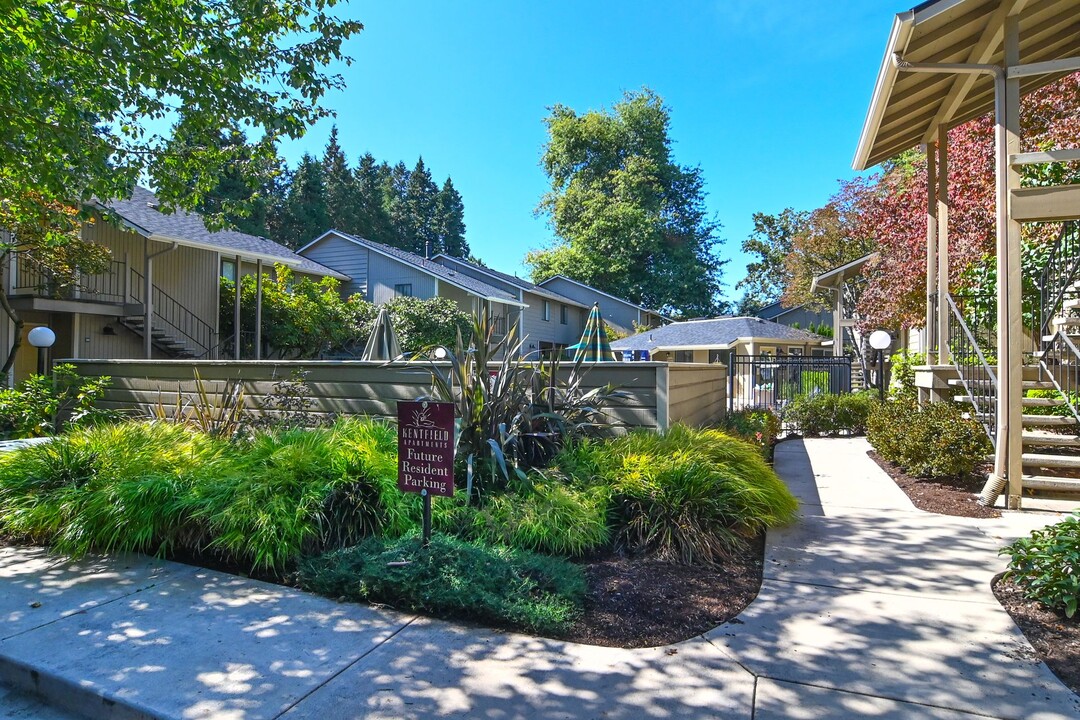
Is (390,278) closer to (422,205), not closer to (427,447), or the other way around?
(427,447)

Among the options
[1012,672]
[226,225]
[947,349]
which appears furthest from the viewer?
[226,225]

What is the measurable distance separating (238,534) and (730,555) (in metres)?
3.54

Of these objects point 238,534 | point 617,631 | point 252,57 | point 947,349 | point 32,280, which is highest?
point 252,57

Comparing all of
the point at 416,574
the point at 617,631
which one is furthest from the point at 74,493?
the point at 617,631

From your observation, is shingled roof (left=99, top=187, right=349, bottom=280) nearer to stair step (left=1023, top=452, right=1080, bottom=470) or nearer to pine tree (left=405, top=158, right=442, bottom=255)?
stair step (left=1023, top=452, right=1080, bottom=470)

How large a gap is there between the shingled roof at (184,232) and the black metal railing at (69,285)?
46.0 inches

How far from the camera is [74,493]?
4.89 metres

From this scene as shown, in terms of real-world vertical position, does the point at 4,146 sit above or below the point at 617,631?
above

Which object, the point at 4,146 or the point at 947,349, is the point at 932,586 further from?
the point at 4,146

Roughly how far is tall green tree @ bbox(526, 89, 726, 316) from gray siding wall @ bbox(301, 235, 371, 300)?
707 inches

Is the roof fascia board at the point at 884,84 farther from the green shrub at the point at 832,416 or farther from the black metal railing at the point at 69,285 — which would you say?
the black metal railing at the point at 69,285

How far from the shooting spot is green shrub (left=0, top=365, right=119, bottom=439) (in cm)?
846

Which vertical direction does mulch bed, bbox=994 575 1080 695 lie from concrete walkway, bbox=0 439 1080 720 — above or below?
above

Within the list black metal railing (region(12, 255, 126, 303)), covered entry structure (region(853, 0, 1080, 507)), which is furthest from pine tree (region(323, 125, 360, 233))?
covered entry structure (region(853, 0, 1080, 507))
